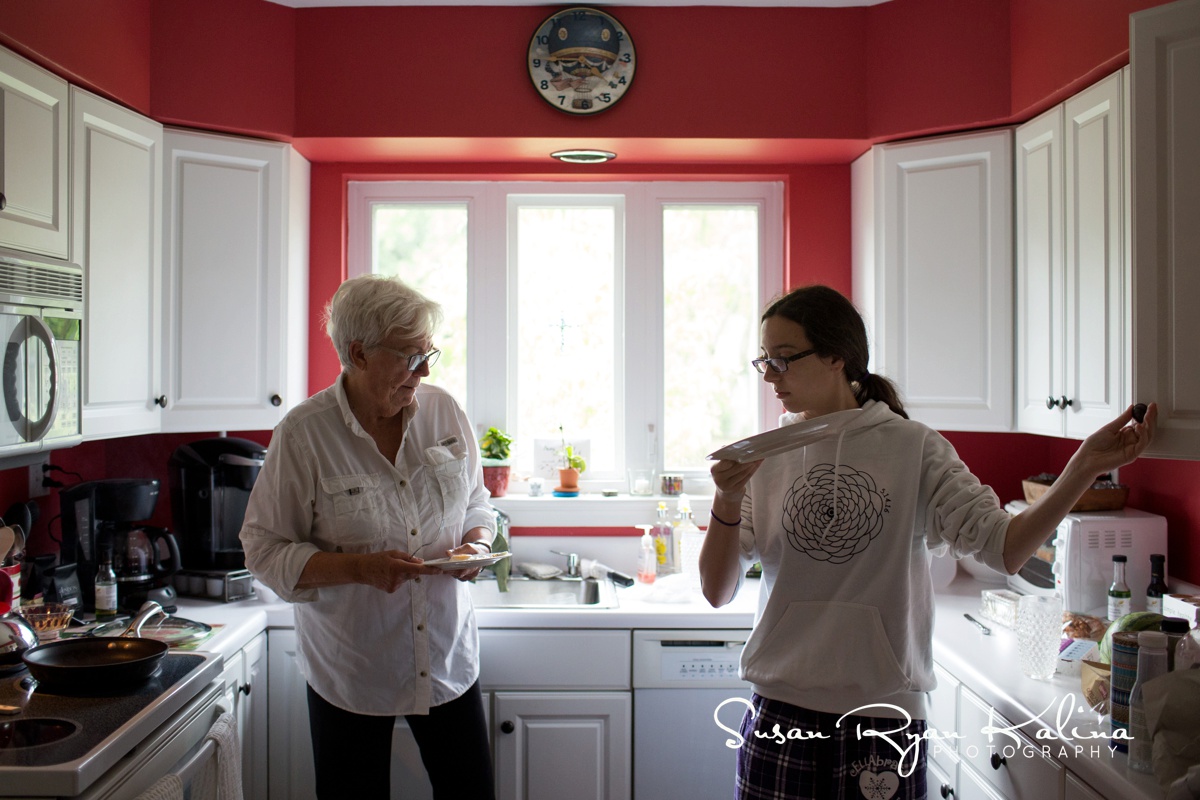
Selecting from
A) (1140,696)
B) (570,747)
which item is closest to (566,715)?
(570,747)

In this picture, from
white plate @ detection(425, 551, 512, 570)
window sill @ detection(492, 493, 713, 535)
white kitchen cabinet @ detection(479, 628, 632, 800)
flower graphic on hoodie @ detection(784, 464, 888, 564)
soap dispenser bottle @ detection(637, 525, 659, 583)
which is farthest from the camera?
window sill @ detection(492, 493, 713, 535)

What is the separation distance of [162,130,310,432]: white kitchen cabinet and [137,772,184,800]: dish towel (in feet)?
4.09

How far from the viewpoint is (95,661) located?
1812 mm

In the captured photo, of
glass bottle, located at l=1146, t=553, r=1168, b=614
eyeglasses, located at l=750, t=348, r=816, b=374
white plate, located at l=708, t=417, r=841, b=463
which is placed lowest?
glass bottle, located at l=1146, t=553, r=1168, b=614

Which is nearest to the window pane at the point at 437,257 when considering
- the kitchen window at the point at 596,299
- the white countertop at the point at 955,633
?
the kitchen window at the point at 596,299

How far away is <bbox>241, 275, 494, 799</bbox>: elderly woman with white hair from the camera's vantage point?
6.09ft

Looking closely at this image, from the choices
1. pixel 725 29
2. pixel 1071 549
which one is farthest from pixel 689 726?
pixel 725 29

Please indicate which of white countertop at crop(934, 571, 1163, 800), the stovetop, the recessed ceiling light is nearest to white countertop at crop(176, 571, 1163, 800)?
white countertop at crop(934, 571, 1163, 800)

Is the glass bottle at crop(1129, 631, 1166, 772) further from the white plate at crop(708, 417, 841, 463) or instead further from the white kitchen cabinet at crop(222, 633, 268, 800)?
the white kitchen cabinet at crop(222, 633, 268, 800)

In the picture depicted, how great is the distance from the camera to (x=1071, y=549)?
228cm

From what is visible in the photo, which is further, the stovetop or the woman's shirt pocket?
the woman's shirt pocket

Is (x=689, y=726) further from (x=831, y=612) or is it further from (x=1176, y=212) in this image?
(x=1176, y=212)

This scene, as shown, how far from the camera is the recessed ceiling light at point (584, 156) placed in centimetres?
299

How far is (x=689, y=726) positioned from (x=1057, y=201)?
1.70 meters
